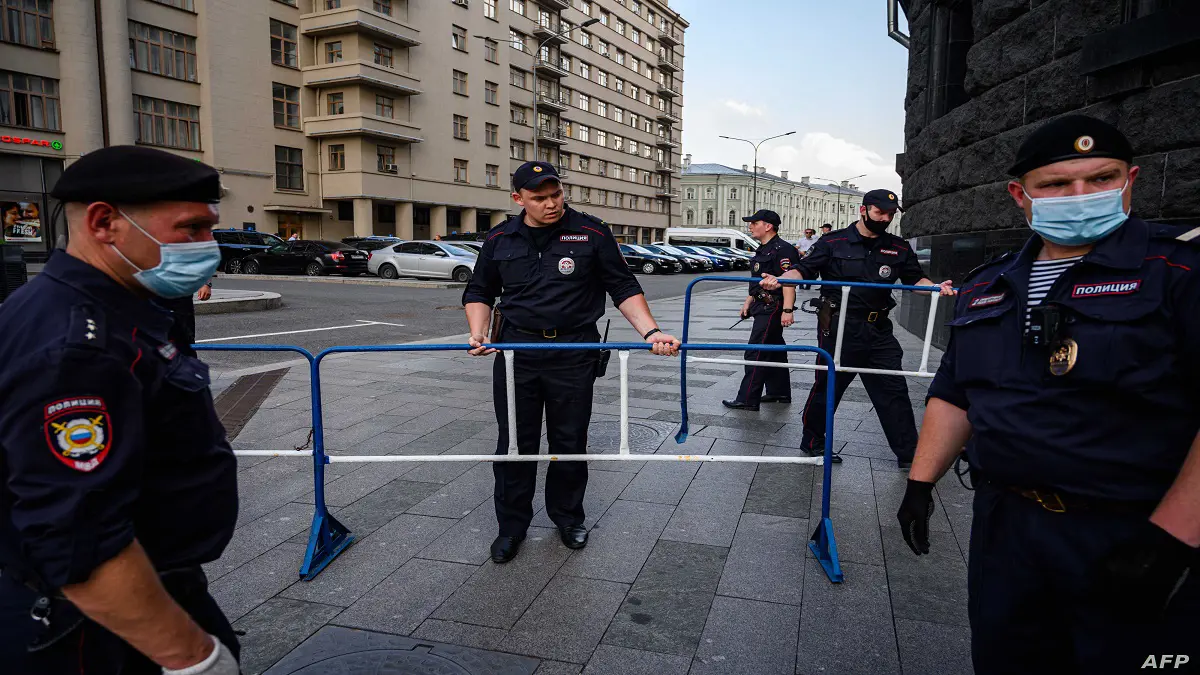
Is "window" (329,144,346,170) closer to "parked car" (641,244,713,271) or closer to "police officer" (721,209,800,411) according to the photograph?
"parked car" (641,244,713,271)

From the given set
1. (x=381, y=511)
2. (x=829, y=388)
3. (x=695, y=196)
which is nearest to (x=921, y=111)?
(x=829, y=388)

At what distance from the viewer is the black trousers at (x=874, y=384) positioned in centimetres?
516

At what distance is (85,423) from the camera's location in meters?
1.25

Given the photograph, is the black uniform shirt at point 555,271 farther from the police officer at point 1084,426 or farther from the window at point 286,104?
the window at point 286,104

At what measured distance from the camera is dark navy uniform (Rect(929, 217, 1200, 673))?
1659mm

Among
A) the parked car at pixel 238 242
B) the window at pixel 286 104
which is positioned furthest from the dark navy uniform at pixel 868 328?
the window at pixel 286 104

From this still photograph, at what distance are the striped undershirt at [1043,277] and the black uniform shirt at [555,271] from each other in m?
2.07

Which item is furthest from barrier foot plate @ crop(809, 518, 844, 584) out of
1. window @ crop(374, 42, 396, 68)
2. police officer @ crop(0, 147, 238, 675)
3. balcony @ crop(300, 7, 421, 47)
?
window @ crop(374, 42, 396, 68)

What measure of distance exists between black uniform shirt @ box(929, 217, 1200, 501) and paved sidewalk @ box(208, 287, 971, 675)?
4.34 feet

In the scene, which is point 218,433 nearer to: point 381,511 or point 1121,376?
point 1121,376

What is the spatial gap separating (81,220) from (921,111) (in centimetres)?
1154

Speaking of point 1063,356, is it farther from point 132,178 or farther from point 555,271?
point 555,271

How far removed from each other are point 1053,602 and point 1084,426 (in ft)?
1.46

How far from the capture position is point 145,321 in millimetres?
1464
